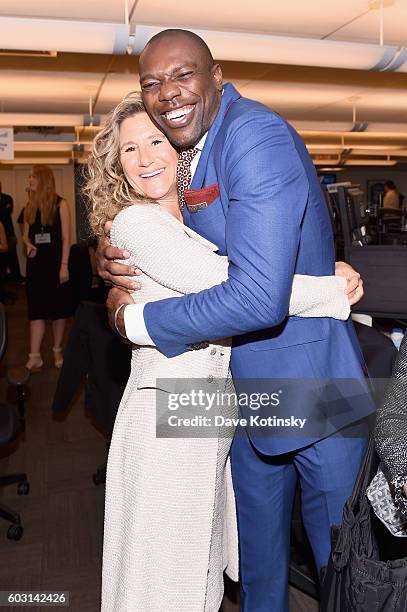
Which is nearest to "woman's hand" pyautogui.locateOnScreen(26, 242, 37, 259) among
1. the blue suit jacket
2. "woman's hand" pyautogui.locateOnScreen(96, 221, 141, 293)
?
"woman's hand" pyautogui.locateOnScreen(96, 221, 141, 293)

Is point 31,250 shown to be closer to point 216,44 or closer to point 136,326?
point 216,44

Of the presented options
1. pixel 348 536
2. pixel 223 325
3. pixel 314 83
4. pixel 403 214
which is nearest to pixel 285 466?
pixel 348 536

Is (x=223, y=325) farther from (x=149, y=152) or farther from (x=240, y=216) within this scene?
(x=149, y=152)

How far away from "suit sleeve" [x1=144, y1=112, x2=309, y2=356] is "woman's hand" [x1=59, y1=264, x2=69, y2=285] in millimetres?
4813

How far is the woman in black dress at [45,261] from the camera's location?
5.94m

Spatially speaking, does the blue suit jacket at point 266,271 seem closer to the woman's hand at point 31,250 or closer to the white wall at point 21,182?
the woman's hand at point 31,250

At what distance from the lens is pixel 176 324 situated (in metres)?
1.38

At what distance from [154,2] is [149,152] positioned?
10.4 feet

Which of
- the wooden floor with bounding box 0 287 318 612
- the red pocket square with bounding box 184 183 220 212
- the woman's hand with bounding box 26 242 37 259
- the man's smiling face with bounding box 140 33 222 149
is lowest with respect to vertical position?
the wooden floor with bounding box 0 287 318 612

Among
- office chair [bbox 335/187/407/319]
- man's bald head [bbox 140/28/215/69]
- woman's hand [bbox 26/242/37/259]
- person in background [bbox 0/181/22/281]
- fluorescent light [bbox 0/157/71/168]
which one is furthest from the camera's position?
fluorescent light [bbox 0/157/71/168]

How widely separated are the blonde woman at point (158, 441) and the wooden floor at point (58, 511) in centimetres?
107

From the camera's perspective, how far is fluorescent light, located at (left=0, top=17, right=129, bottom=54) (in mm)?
3951

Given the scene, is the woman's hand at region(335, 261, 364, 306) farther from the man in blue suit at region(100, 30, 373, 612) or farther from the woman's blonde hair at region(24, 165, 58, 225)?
the woman's blonde hair at region(24, 165, 58, 225)

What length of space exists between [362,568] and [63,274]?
5.08m
